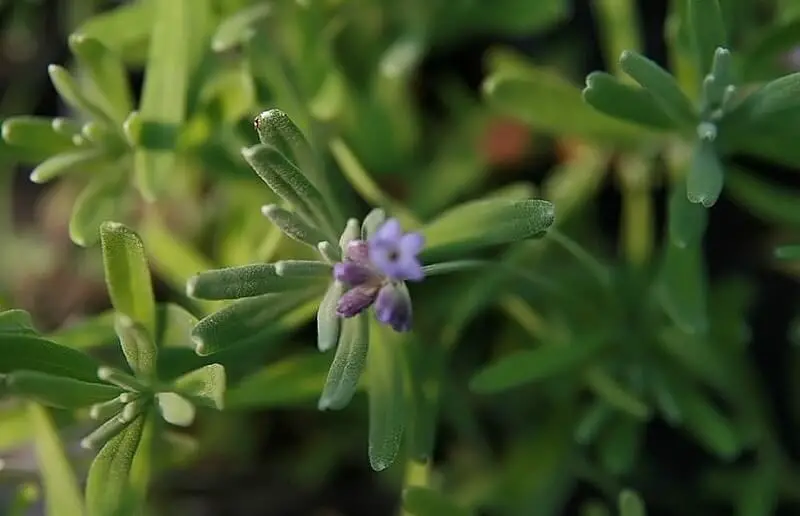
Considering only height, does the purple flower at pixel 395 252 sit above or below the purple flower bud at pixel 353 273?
above

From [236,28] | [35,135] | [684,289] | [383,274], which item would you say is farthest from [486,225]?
[35,135]

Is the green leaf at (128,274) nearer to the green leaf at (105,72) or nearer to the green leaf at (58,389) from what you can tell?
the green leaf at (58,389)

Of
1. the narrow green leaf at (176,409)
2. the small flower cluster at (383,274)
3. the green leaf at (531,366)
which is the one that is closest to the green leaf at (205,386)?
the narrow green leaf at (176,409)

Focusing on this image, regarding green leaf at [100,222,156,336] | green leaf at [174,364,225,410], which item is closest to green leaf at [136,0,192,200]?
green leaf at [100,222,156,336]

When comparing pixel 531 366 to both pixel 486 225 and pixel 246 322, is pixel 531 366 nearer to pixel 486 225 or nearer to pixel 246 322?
pixel 486 225

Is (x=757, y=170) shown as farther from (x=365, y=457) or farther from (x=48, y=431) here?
(x=48, y=431)

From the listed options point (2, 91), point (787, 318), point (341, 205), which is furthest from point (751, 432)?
point (2, 91)

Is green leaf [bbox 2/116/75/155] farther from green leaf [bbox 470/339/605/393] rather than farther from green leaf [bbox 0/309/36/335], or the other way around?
green leaf [bbox 470/339/605/393]
